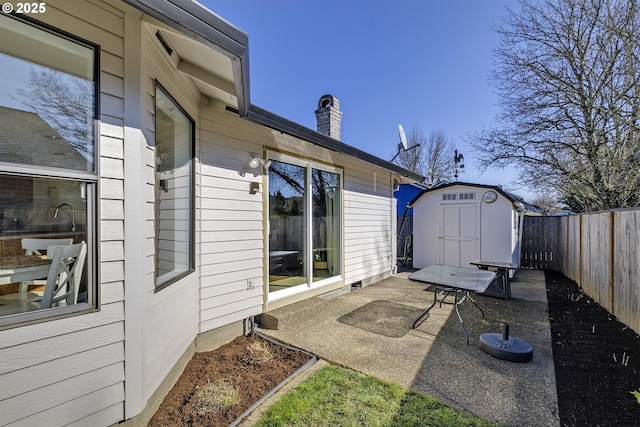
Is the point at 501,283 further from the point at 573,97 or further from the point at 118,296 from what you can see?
the point at 118,296

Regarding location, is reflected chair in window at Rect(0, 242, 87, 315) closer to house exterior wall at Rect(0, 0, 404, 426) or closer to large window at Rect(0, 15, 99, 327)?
large window at Rect(0, 15, 99, 327)

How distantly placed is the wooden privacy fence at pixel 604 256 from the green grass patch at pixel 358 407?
347 centimetres

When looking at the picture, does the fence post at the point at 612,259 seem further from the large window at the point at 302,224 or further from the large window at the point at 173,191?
the large window at the point at 173,191

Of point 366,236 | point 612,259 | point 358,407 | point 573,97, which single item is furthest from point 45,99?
point 573,97

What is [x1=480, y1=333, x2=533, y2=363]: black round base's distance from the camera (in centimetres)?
308

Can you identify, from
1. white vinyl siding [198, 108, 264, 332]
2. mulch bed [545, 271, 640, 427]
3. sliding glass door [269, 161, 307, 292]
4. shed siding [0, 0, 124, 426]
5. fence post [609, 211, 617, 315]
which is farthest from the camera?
fence post [609, 211, 617, 315]

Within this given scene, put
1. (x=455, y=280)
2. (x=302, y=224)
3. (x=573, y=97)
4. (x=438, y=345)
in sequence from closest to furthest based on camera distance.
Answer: (x=438, y=345) < (x=455, y=280) < (x=302, y=224) < (x=573, y=97)

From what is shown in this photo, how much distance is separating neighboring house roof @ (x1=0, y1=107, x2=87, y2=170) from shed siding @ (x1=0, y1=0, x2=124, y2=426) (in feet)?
0.57

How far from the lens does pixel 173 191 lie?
9.18 ft

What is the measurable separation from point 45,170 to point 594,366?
4993 millimetres

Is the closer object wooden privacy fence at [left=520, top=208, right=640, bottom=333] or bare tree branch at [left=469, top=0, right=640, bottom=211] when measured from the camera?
wooden privacy fence at [left=520, top=208, right=640, bottom=333]

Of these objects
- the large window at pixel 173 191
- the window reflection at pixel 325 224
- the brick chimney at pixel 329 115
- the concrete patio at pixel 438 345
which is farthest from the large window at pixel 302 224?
the large window at pixel 173 191

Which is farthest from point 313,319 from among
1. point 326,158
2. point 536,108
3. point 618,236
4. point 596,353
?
point 536,108

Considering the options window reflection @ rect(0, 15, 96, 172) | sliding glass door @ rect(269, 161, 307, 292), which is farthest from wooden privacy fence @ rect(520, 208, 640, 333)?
window reflection @ rect(0, 15, 96, 172)
